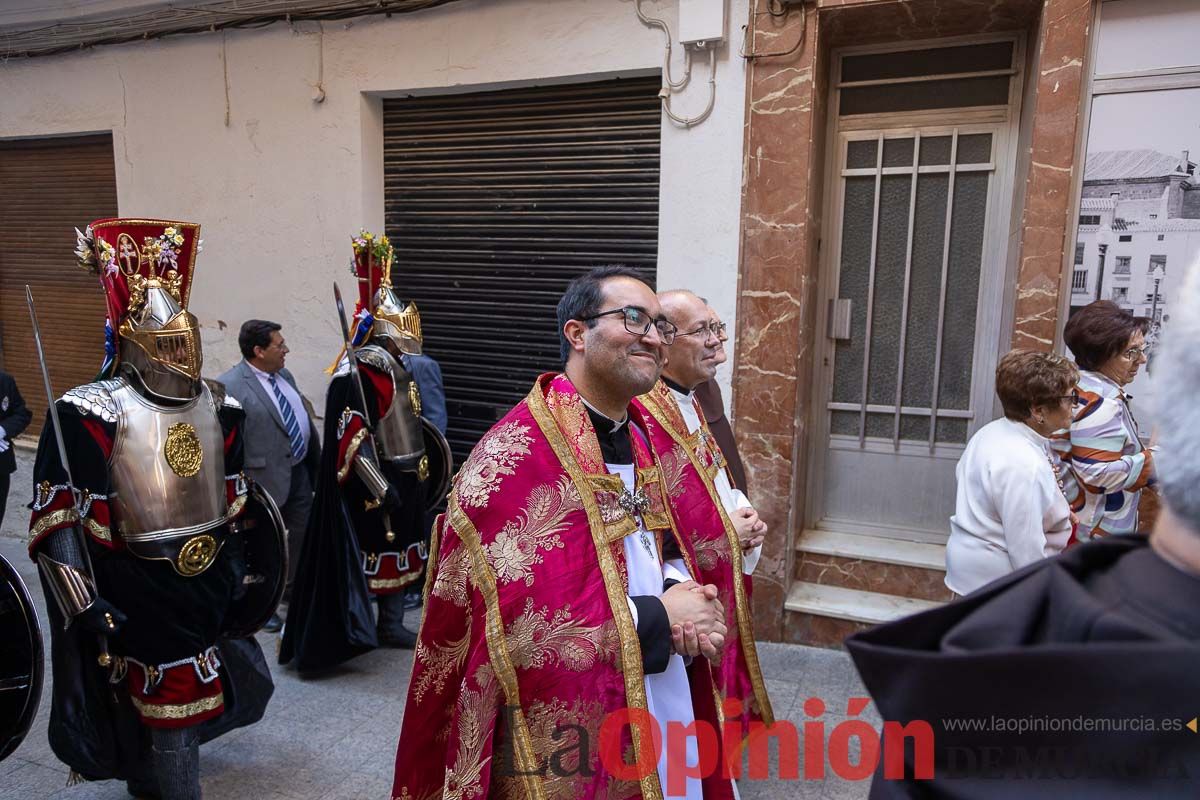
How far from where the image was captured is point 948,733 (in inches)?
34.7

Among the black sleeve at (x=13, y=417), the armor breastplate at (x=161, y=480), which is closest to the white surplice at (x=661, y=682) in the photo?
the armor breastplate at (x=161, y=480)

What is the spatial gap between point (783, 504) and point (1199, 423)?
363 centimetres

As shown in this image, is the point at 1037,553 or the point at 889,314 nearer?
the point at 1037,553

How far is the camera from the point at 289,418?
470cm

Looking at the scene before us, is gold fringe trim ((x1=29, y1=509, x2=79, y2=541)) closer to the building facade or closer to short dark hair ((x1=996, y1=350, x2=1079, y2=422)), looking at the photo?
the building facade

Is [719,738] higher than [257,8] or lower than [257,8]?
lower

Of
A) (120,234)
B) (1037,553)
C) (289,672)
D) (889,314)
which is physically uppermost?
(120,234)

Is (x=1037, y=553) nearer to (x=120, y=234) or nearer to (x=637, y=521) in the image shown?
(x=637, y=521)

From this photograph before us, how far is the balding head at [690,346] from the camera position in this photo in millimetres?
3006

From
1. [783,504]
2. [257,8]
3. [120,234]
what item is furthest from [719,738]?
[257,8]

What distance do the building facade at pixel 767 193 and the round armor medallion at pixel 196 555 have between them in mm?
2768

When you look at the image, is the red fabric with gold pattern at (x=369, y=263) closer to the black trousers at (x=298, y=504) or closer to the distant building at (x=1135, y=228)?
the black trousers at (x=298, y=504)

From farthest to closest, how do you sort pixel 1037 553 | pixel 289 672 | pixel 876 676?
1. pixel 289 672
2. pixel 1037 553
3. pixel 876 676

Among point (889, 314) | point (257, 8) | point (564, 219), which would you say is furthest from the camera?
point (257, 8)
